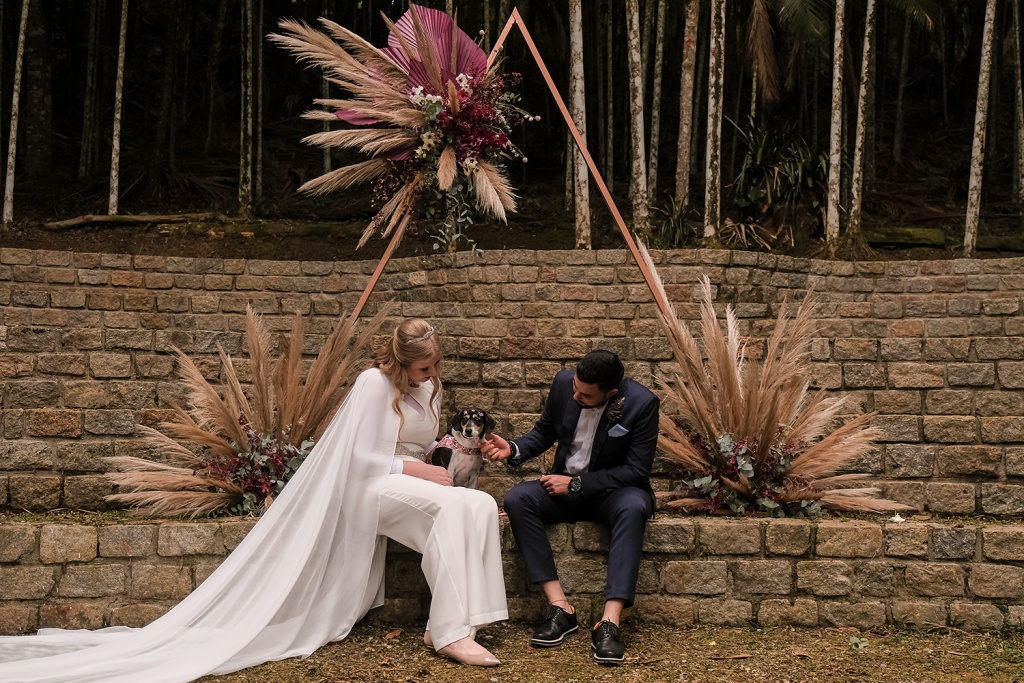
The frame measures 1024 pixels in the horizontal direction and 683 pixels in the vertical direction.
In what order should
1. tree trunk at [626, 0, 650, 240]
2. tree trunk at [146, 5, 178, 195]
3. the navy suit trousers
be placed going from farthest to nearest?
tree trunk at [146, 5, 178, 195] < tree trunk at [626, 0, 650, 240] < the navy suit trousers

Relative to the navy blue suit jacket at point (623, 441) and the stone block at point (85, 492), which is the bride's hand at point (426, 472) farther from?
the stone block at point (85, 492)

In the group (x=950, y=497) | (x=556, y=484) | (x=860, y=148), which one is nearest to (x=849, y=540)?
(x=950, y=497)

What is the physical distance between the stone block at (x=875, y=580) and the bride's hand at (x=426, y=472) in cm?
161

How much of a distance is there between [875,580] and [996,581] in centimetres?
43

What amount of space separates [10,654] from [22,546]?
55 cm

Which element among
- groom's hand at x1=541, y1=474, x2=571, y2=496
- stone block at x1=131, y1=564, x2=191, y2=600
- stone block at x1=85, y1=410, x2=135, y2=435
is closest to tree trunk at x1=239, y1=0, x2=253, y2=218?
stone block at x1=85, y1=410, x2=135, y2=435

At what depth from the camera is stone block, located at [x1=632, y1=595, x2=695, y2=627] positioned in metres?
3.53

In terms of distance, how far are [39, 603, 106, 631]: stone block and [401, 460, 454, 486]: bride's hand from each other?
1.29m

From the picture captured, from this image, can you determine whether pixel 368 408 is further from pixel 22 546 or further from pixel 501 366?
pixel 501 366

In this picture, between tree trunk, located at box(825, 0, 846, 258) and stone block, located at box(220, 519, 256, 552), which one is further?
tree trunk, located at box(825, 0, 846, 258)

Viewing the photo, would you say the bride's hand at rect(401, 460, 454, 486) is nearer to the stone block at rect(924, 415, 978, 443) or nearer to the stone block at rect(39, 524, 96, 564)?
the stone block at rect(39, 524, 96, 564)

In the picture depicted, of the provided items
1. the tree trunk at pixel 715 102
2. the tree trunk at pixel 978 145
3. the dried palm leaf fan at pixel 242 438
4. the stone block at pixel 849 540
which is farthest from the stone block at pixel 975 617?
the tree trunk at pixel 978 145

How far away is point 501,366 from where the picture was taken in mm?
5098

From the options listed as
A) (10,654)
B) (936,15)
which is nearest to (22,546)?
(10,654)
